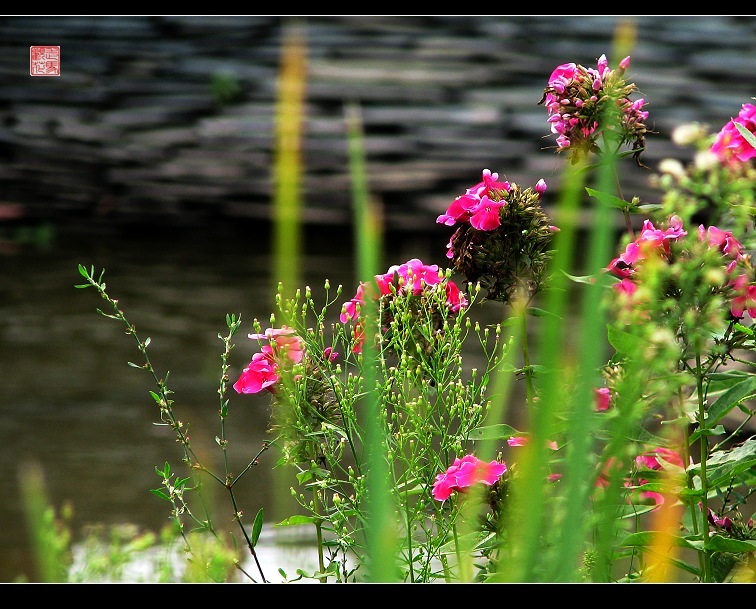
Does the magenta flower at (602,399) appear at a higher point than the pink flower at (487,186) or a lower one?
lower

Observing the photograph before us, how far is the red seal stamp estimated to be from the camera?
51.3 inches

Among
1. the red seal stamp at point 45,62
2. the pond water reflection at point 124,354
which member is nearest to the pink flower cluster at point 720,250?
the red seal stamp at point 45,62

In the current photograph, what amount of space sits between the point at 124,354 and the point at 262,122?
197 cm

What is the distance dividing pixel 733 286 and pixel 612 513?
0.44 meters

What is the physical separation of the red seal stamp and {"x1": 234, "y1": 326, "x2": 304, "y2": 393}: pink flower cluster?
64 cm

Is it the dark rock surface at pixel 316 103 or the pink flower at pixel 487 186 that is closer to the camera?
the pink flower at pixel 487 186

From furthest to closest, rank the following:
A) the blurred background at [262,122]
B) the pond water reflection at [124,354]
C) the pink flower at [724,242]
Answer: the blurred background at [262,122], the pond water reflection at [124,354], the pink flower at [724,242]

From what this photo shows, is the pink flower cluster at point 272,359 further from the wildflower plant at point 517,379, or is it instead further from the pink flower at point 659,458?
the pink flower at point 659,458

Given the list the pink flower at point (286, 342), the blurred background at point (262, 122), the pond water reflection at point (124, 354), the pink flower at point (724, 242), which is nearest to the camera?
the pink flower at point (724, 242)

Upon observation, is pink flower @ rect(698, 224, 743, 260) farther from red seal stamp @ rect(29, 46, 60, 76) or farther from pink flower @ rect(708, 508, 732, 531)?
red seal stamp @ rect(29, 46, 60, 76)

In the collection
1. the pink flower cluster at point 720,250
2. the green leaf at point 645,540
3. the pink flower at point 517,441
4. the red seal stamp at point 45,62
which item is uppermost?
the red seal stamp at point 45,62

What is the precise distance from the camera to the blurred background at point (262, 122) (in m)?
4.31

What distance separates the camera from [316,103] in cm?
460

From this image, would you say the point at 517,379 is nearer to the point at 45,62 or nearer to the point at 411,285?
the point at 411,285
